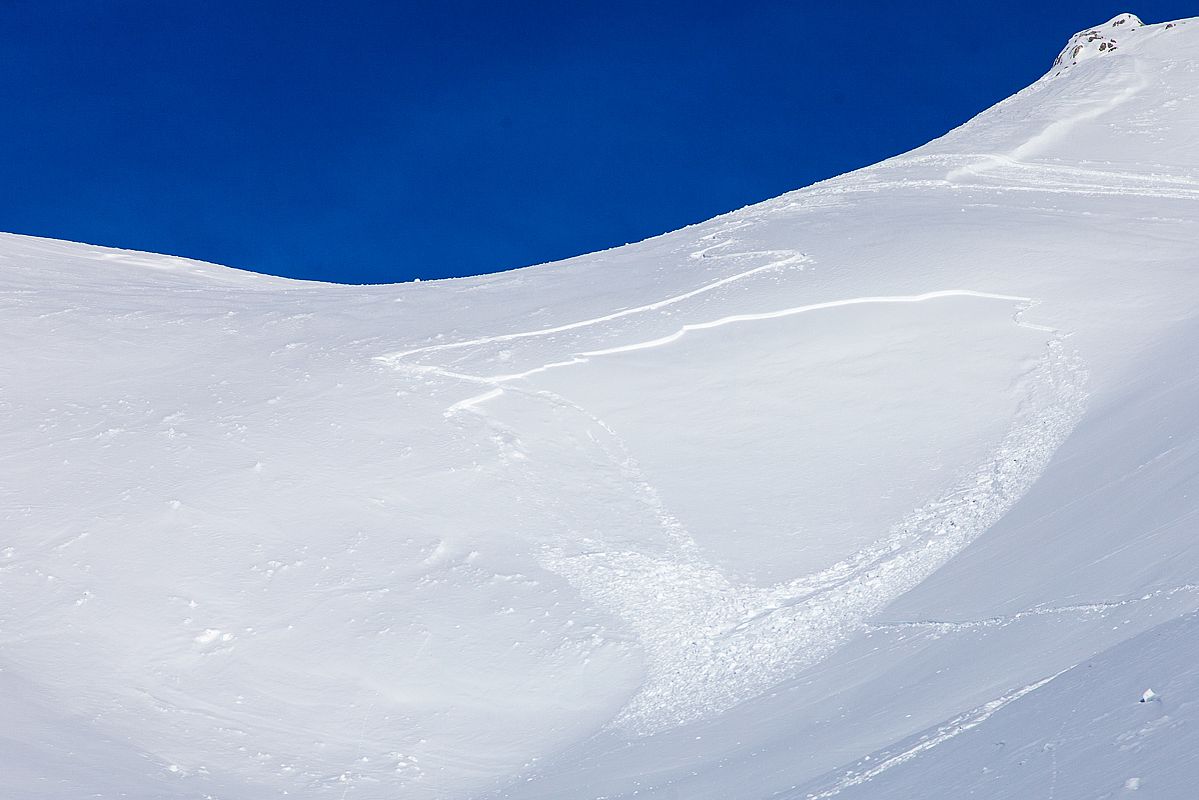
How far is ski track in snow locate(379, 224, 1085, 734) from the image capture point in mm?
6574

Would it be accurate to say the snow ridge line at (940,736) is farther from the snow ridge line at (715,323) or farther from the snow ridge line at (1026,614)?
the snow ridge line at (715,323)

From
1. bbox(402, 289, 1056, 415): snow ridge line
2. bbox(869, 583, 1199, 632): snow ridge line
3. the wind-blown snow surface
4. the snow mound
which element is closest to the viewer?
bbox(869, 583, 1199, 632): snow ridge line

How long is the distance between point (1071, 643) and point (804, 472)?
157 inches

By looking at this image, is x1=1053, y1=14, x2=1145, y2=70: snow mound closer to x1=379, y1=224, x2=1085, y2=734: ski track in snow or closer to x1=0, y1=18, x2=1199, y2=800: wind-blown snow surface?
x1=0, y1=18, x2=1199, y2=800: wind-blown snow surface

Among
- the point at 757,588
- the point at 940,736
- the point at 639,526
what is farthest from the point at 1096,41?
the point at 940,736

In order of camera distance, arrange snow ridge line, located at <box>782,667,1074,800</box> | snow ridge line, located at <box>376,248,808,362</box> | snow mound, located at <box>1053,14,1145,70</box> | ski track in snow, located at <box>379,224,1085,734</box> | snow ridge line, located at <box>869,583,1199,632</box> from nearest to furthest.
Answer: snow ridge line, located at <box>782,667,1074,800</box> → snow ridge line, located at <box>869,583,1199,632</box> → ski track in snow, located at <box>379,224,1085,734</box> → snow ridge line, located at <box>376,248,808,362</box> → snow mound, located at <box>1053,14,1145,70</box>

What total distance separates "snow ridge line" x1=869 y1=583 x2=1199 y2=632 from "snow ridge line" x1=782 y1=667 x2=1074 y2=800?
674 millimetres

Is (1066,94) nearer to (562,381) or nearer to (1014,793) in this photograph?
(562,381)

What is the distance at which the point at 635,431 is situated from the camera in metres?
9.57

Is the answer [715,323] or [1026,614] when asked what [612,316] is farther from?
[1026,614]

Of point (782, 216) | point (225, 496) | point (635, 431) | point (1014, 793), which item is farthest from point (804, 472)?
point (782, 216)

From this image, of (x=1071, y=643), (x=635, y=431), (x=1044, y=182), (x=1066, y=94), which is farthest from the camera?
(x=1066, y=94)

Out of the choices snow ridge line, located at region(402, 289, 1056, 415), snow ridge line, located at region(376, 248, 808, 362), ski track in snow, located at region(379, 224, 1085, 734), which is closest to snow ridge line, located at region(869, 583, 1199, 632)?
ski track in snow, located at region(379, 224, 1085, 734)

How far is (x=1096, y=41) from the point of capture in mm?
23094
